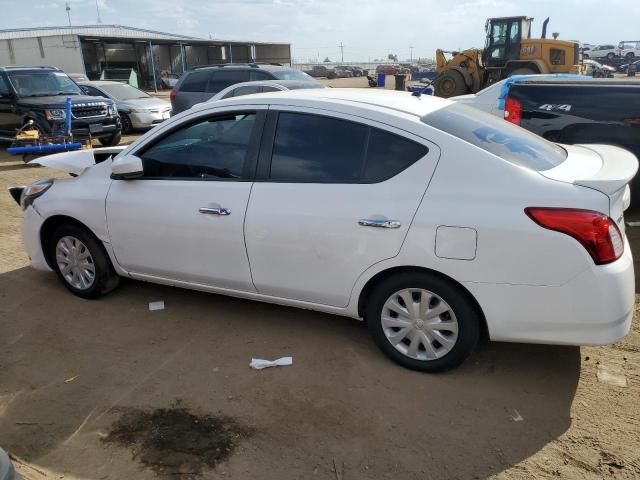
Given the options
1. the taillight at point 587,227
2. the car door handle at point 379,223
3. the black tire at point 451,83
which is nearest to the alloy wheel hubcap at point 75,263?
the car door handle at point 379,223

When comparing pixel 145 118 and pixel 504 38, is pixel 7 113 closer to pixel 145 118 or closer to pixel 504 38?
pixel 145 118

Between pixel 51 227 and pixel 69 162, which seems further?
pixel 69 162

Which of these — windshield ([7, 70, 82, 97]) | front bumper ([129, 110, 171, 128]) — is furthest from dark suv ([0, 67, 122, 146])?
front bumper ([129, 110, 171, 128])

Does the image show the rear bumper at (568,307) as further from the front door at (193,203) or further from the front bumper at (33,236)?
the front bumper at (33,236)

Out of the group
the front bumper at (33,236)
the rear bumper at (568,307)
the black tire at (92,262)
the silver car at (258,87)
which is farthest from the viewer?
the silver car at (258,87)

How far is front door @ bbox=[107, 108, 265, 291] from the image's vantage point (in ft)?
11.7

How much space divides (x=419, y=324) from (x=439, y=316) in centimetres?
13

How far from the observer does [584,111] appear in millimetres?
5777

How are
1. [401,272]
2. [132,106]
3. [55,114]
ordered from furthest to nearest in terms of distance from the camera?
[132,106] → [55,114] → [401,272]

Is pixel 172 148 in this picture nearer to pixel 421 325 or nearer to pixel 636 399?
pixel 421 325

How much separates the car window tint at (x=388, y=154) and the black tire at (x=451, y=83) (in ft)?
57.8

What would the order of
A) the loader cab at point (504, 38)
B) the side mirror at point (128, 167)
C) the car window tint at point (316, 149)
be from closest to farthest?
the car window tint at point (316, 149) < the side mirror at point (128, 167) < the loader cab at point (504, 38)

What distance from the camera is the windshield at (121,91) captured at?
1491 centimetres

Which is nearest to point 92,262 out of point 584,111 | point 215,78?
point 584,111
